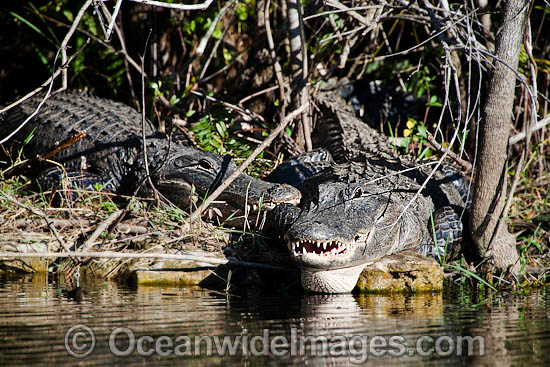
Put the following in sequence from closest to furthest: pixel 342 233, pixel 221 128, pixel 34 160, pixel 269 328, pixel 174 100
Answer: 1. pixel 269 328
2. pixel 342 233
3. pixel 34 160
4. pixel 221 128
5. pixel 174 100

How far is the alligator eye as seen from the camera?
579cm

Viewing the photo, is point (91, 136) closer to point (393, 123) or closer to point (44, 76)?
point (44, 76)

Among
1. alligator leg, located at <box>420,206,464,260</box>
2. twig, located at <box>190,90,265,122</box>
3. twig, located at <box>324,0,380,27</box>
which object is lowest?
alligator leg, located at <box>420,206,464,260</box>

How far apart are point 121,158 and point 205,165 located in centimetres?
102

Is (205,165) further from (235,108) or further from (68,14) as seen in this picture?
(68,14)

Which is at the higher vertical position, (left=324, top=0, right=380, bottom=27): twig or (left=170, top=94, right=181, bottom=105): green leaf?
(left=324, top=0, right=380, bottom=27): twig

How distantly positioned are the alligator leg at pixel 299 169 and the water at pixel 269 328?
183cm

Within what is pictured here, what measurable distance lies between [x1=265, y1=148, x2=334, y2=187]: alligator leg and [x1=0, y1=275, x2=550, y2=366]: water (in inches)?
72.2

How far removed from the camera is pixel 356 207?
460 cm

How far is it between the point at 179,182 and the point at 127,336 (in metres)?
2.97

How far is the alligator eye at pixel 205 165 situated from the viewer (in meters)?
5.79

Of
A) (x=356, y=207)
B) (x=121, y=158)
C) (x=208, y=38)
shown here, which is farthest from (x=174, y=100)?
(x=356, y=207)

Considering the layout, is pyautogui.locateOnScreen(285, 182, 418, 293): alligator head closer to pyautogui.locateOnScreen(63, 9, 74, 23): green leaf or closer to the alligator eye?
the alligator eye

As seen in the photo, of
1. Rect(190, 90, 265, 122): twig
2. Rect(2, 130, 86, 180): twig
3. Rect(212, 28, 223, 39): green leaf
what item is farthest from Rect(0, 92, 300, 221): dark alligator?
Rect(212, 28, 223, 39): green leaf
